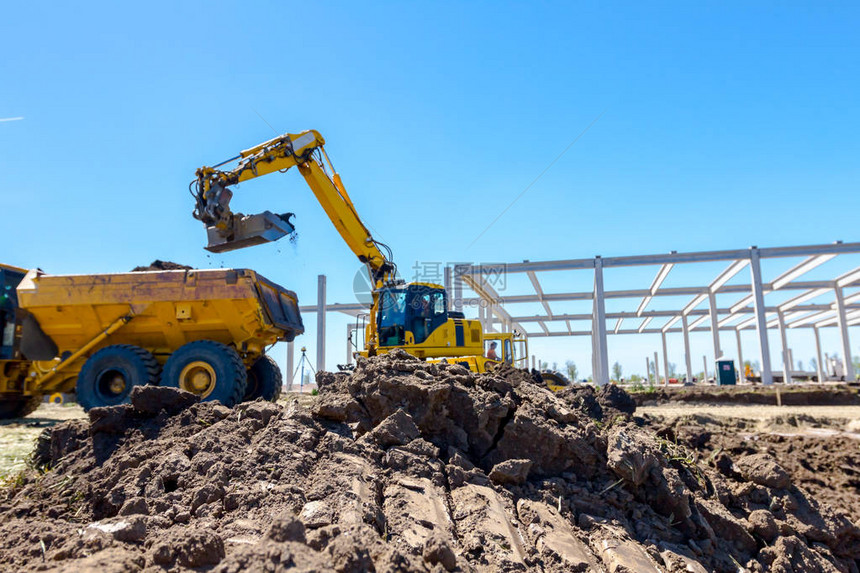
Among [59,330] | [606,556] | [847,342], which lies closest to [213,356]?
[59,330]

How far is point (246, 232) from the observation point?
1049 cm

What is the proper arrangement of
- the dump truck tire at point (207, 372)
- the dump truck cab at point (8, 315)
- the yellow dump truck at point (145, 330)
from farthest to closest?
the dump truck cab at point (8, 315), the yellow dump truck at point (145, 330), the dump truck tire at point (207, 372)

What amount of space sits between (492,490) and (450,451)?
47cm

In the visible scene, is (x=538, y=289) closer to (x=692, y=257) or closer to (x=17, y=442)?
(x=692, y=257)

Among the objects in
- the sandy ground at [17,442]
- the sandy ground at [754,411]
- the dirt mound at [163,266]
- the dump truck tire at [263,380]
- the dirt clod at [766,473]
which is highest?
the dirt mound at [163,266]

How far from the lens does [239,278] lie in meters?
8.91

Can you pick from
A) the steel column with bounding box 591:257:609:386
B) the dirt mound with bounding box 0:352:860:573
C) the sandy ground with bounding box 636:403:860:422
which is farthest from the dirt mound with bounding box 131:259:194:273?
the steel column with bounding box 591:257:609:386

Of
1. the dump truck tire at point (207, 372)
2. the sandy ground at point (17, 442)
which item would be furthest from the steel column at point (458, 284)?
the sandy ground at point (17, 442)

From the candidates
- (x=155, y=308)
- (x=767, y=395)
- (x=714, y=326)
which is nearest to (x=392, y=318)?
(x=155, y=308)

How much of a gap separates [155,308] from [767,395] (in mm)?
18277

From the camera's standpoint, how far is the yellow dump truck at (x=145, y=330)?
27.6 feet

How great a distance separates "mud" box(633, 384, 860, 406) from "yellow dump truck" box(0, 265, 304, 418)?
14645mm

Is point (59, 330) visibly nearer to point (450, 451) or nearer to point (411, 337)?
point (411, 337)

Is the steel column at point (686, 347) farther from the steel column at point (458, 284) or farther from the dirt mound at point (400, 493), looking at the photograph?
the dirt mound at point (400, 493)
